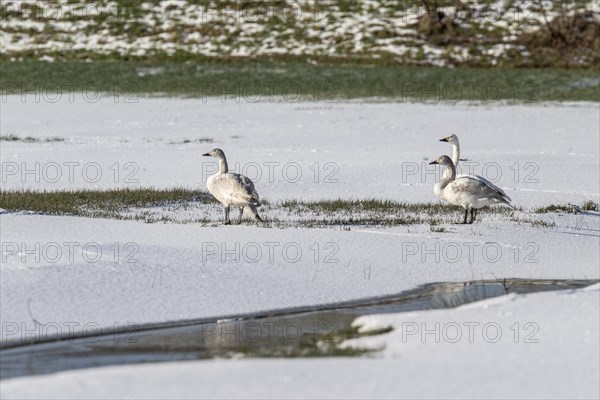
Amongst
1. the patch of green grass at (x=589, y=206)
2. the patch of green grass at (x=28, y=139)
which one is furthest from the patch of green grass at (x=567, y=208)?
the patch of green grass at (x=28, y=139)

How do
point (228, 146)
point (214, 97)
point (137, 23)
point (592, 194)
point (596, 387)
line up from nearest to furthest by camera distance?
1. point (596, 387)
2. point (592, 194)
3. point (228, 146)
4. point (214, 97)
5. point (137, 23)

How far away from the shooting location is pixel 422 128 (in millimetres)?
30922

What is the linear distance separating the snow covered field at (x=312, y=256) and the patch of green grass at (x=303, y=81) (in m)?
7.31

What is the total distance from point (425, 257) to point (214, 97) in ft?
85.6

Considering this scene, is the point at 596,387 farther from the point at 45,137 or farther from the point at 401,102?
the point at 401,102

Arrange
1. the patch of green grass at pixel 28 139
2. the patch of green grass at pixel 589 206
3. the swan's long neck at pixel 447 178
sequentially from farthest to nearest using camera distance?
the patch of green grass at pixel 28 139 < the patch of green grass at pixel 589 206 < the swan's long neck at pixel 447 178

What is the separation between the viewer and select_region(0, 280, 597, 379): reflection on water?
31.6ft

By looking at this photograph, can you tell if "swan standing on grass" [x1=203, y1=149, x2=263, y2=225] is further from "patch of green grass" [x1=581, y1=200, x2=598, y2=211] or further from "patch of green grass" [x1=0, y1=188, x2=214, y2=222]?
"patch of green grass" [x1=581, y1=200, x2=598, y2=211]

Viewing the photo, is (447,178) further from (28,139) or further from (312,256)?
(28,139)

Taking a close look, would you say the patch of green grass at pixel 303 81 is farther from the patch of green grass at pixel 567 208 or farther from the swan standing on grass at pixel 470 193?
the swan standing on grass at pixel 470 193

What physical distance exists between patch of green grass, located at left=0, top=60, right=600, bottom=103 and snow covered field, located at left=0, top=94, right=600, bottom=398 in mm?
7309

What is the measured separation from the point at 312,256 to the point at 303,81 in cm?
2898

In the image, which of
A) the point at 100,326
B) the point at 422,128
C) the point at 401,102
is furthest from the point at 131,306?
the point at 401,102

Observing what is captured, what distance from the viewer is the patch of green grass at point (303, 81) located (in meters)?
39.5
